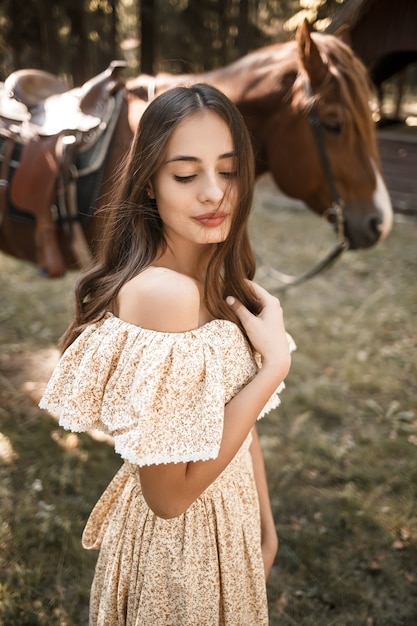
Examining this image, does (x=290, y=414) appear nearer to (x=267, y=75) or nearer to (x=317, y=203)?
(x=317, y=203)

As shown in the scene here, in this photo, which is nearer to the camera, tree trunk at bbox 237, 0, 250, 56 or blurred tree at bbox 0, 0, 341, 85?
tree trunk at bbox 237, 0, 250, 56

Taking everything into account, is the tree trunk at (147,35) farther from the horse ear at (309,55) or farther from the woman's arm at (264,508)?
the woman's arm at (264,508)

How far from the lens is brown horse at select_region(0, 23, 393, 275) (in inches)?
86.6

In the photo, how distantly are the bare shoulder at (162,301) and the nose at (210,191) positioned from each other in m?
0.17

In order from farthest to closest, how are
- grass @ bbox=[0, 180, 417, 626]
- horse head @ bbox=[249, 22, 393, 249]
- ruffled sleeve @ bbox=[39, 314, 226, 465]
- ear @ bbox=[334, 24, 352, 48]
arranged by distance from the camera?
1. ear @ bbox=[334, 24, 352, 48]
2. horse head @ bbox=[249, 22, 393, 249]
3. grass @ bbox=[0, 180, 417, 626]
4. ruffled sleeve @ bbox=[39, 314, 226, 465]

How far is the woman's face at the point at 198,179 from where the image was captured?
39.0 inches

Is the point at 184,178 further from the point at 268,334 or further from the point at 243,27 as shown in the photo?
the point at 243,27

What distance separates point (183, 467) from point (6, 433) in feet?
7.29

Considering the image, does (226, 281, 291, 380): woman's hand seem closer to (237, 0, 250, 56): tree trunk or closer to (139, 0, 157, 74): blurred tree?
(237, 0, 250, 56): tree trunk

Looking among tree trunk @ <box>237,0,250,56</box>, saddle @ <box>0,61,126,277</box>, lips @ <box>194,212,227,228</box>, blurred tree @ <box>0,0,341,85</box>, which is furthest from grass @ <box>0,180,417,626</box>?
blurred tree @ <box>0,0,341,85</box>

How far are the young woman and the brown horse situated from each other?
45.3 inches

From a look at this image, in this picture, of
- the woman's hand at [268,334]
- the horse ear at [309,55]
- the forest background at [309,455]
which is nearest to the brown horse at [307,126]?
the horse ear at [309,55]

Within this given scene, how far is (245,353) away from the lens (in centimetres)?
112

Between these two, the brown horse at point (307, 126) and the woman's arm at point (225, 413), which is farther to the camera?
the brown horse at point (307, 126)
